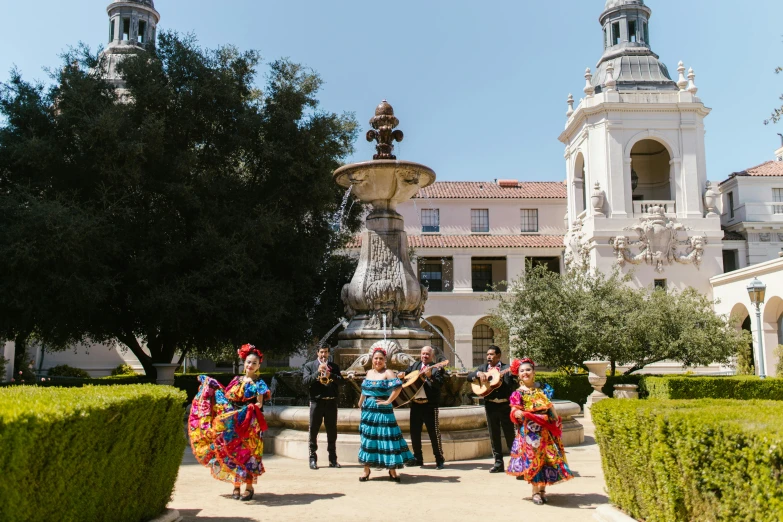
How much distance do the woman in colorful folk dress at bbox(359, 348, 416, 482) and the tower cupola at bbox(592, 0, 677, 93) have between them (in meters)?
30.6

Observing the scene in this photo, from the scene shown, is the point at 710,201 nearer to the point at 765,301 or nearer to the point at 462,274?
the point at 765,301

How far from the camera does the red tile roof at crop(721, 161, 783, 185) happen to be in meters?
35.4

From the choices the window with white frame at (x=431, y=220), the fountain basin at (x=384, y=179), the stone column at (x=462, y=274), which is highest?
the window with white frame at (x=431, y=220)

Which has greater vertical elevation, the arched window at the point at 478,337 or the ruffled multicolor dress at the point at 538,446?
the arched window at the point at 478,337

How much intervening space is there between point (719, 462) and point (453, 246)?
35744 millimetres

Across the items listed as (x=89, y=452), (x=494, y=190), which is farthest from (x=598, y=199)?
(x=89, y=452)

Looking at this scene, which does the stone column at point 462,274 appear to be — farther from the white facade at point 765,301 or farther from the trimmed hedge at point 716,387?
the trimmed hedge at point 716,387

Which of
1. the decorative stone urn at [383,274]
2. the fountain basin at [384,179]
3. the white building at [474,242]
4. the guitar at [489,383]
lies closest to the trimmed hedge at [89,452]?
the guitar at [489,383]

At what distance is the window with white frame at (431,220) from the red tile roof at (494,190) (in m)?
0.93

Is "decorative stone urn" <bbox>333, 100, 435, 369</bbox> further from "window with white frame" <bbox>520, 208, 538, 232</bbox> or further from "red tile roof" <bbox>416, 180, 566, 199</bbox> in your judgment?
"window with white frame" <bbox>520, 208, 538, 232</bbox>

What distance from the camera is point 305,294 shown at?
2006cm

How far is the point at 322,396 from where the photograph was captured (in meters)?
8.77

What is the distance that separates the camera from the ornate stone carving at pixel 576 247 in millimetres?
33438

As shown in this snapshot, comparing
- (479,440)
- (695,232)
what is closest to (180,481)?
(479,440)
